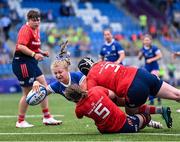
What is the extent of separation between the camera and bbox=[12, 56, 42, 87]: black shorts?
42.5 ft

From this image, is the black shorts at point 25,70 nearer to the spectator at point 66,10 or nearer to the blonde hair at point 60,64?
the blonde hair at point 60,64

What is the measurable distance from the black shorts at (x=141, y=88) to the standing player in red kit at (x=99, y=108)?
0.89 feet

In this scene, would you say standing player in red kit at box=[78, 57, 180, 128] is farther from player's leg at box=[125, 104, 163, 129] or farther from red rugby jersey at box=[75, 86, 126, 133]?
player's leg at box=[125, 104, 163, 129]

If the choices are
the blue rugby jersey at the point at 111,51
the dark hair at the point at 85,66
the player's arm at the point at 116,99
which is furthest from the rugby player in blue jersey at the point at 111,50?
the player's arm at the point at 116,99

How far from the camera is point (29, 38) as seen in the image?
1292 cm

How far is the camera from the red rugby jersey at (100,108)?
1028cm

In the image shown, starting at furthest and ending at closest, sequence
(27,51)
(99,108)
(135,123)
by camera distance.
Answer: (27,51) → (135,123) → (99,108)

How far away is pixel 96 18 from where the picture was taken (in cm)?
3912

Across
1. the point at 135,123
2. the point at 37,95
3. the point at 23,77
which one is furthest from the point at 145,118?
the point at 23,77

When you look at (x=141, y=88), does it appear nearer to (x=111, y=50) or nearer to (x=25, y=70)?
(x=25, y=70)

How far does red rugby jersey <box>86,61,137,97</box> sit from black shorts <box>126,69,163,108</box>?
0.08m

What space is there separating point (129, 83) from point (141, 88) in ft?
0.67

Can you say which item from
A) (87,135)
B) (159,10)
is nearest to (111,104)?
(87,135)

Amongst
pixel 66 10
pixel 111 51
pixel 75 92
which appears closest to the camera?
pixel 75 92
